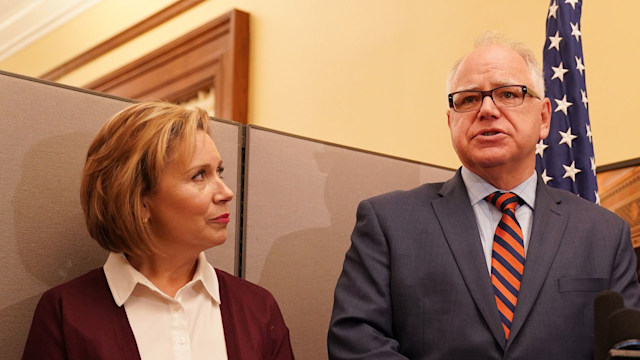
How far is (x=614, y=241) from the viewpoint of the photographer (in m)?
1.87

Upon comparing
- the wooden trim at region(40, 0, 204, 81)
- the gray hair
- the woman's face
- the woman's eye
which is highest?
the wooden trim at region(40, 0, 204, 81)

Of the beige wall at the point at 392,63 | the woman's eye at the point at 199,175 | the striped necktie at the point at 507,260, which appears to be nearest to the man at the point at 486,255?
the striped necktie at the point at 507,260

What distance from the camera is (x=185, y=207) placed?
171cm

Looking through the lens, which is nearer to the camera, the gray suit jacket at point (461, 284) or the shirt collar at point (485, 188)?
the gray suit jacket at point (461, 284)

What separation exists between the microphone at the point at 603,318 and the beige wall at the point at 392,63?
166 cm

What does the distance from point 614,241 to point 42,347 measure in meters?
1.33

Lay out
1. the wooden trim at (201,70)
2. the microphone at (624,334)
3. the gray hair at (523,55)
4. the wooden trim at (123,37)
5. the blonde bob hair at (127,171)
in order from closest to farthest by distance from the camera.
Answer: the microphone at (624,334)
the blonde bob hair at (127,171)
the gray hair at (523,55)
the wooden trim at (201,70)
the wooden trim at (123,37)

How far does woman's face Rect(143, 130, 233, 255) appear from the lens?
1705 mm

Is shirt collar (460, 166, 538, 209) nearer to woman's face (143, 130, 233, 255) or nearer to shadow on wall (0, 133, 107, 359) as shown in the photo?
woman's face (143, 130, 233, 255)

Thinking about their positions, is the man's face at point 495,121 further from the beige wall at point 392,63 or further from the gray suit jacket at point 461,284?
the beige wall at point 392,63

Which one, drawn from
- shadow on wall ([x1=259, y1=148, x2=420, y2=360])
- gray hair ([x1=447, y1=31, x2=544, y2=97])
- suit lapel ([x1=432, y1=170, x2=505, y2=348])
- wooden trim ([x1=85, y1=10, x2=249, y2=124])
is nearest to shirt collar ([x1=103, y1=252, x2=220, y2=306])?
shadow on wall ([x1=259, y1=148, x2=420, y2=360])

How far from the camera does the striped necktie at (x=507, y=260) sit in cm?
176

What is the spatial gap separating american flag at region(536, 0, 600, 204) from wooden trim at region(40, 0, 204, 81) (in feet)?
Answer: 8.69

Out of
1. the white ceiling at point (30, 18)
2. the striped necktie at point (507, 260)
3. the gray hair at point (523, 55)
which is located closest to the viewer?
the striped necktie at point (507, 260)
